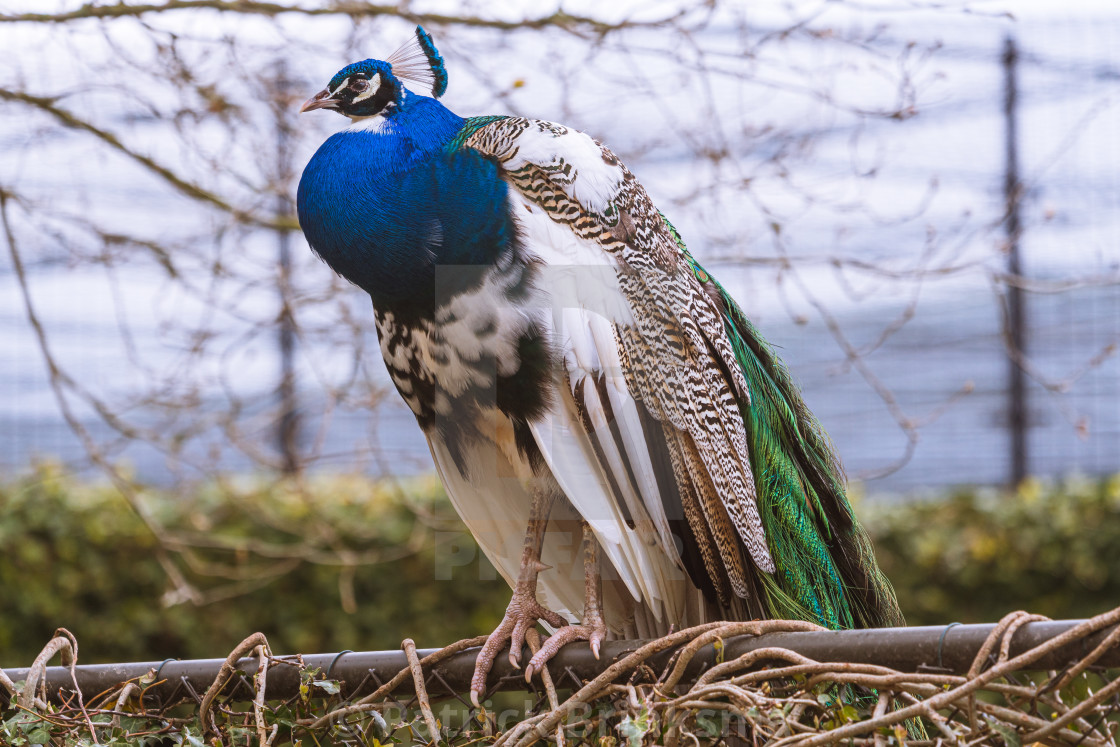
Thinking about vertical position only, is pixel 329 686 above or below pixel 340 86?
below

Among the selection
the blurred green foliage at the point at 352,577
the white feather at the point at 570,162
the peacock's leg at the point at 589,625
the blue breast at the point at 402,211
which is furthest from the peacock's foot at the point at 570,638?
the blurred green foliage at the point at 352,577

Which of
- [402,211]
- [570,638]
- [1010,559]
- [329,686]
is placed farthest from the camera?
[1010,559]

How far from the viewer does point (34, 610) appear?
13.6ft

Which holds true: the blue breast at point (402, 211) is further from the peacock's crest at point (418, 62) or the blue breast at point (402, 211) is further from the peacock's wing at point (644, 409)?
the peacock's crest at point (418, 62)

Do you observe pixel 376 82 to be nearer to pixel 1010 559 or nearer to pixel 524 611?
pixel 524 611

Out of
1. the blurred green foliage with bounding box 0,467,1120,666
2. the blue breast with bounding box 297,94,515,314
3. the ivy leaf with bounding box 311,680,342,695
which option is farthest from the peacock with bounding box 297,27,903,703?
the blurred green foliage with bounding box 0,467,1120,666

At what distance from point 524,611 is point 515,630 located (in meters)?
0.08

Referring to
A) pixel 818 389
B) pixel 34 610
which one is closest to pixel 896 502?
pixel 818 389

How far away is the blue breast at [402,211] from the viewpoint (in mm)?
1776

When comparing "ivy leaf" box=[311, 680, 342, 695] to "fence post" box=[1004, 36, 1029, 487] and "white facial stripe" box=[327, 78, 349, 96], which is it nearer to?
"white facial stripe" box=[327, 78, 349, 96]

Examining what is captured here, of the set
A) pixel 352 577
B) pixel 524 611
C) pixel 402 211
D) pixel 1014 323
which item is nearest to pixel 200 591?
pixel 352 577

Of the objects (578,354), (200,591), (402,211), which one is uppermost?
(402,211)

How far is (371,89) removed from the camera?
1.98 meters

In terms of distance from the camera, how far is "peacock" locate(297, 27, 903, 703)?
1.77m
